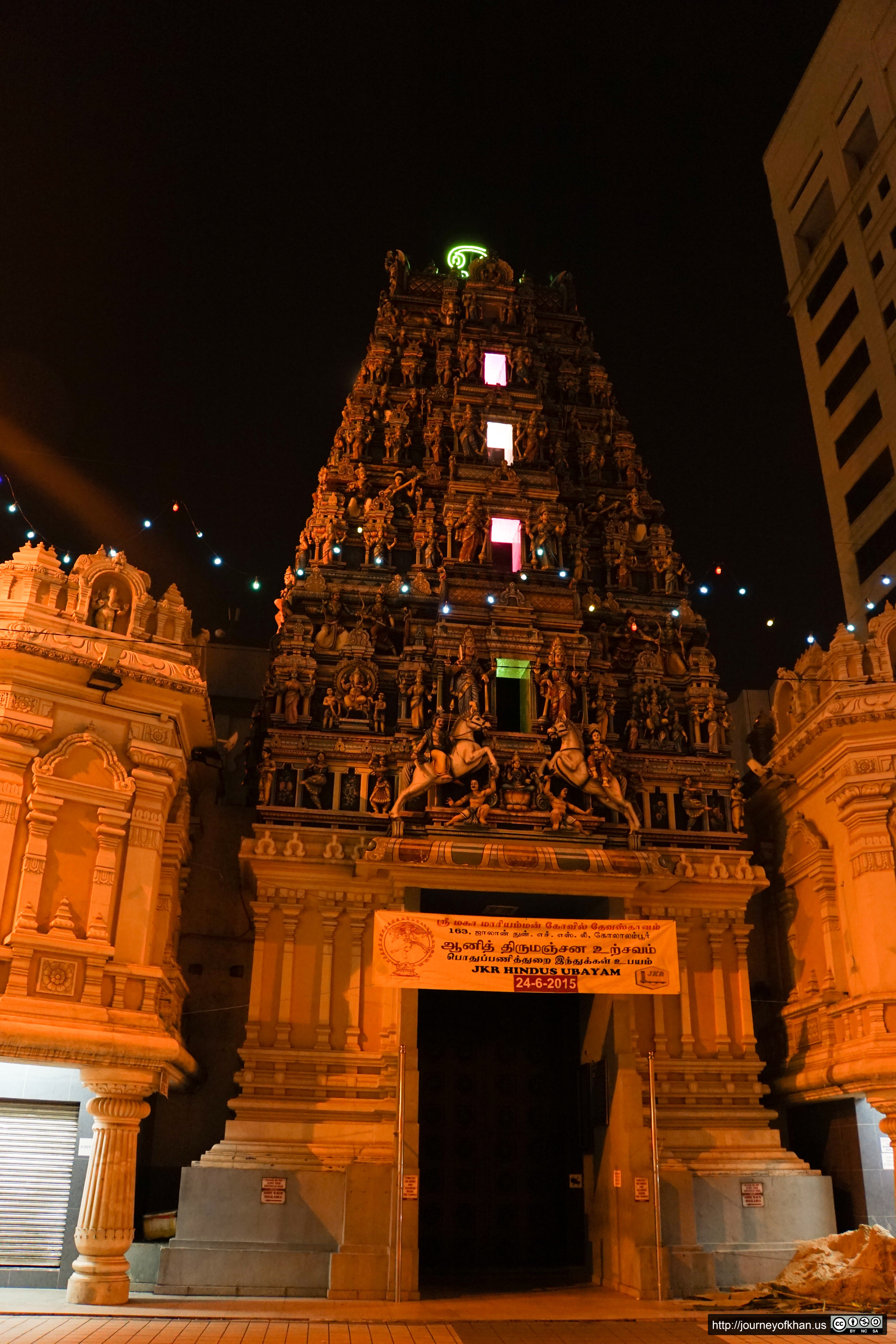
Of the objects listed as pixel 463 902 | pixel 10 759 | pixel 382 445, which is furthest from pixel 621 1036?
pixel 382 445

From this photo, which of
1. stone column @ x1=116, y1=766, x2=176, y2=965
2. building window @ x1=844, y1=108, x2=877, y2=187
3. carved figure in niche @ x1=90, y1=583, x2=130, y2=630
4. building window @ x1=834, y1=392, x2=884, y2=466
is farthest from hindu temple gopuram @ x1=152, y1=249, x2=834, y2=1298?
→ building window @ x1=844, y1=108, x2=877, y2=187

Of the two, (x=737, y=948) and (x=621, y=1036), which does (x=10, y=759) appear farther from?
(x=737, y=948)

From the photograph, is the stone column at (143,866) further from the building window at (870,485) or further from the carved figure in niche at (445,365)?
the building window at (870,485)

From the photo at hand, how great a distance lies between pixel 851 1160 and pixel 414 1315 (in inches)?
412

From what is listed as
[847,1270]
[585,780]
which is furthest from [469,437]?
[847,1270]

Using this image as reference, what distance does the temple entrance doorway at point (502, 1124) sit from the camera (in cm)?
2503

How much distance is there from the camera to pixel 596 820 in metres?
26.1

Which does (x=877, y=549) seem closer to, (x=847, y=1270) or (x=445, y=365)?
(x=445, y=365)

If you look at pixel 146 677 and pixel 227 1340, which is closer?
pixel 227 1340

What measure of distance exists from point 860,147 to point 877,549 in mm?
17085

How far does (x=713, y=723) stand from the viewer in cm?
2897

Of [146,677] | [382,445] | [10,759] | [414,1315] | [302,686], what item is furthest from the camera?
[382,445]

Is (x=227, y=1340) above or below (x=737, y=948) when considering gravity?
below

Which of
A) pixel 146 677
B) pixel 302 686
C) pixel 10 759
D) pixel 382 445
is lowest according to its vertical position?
pixel 10 759
